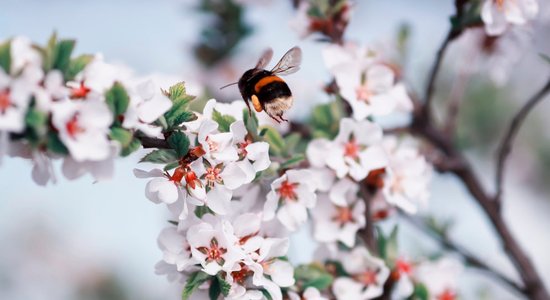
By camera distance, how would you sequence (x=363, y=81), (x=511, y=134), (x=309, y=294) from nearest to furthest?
(x=309, y=294)
(x=363, y=81)
(x=511, y=134)

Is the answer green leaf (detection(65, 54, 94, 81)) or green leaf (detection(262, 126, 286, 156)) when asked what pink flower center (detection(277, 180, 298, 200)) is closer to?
green leaf (detection(262, 126, 286, 156))

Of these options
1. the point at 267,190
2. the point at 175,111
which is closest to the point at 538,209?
the point at 267,190

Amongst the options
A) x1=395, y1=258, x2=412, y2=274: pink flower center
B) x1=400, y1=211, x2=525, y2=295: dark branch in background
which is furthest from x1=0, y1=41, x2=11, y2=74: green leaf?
x1=400, y1=211, x2=525, y2=295: dark branch in background

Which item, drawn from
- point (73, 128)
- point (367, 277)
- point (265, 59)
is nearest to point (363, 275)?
point (367, 277)

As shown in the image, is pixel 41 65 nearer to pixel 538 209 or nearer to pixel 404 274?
pixel 404 274

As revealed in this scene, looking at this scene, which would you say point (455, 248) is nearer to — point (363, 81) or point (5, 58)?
point (363, 81)

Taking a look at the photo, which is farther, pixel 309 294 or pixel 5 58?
pixel 309 294
